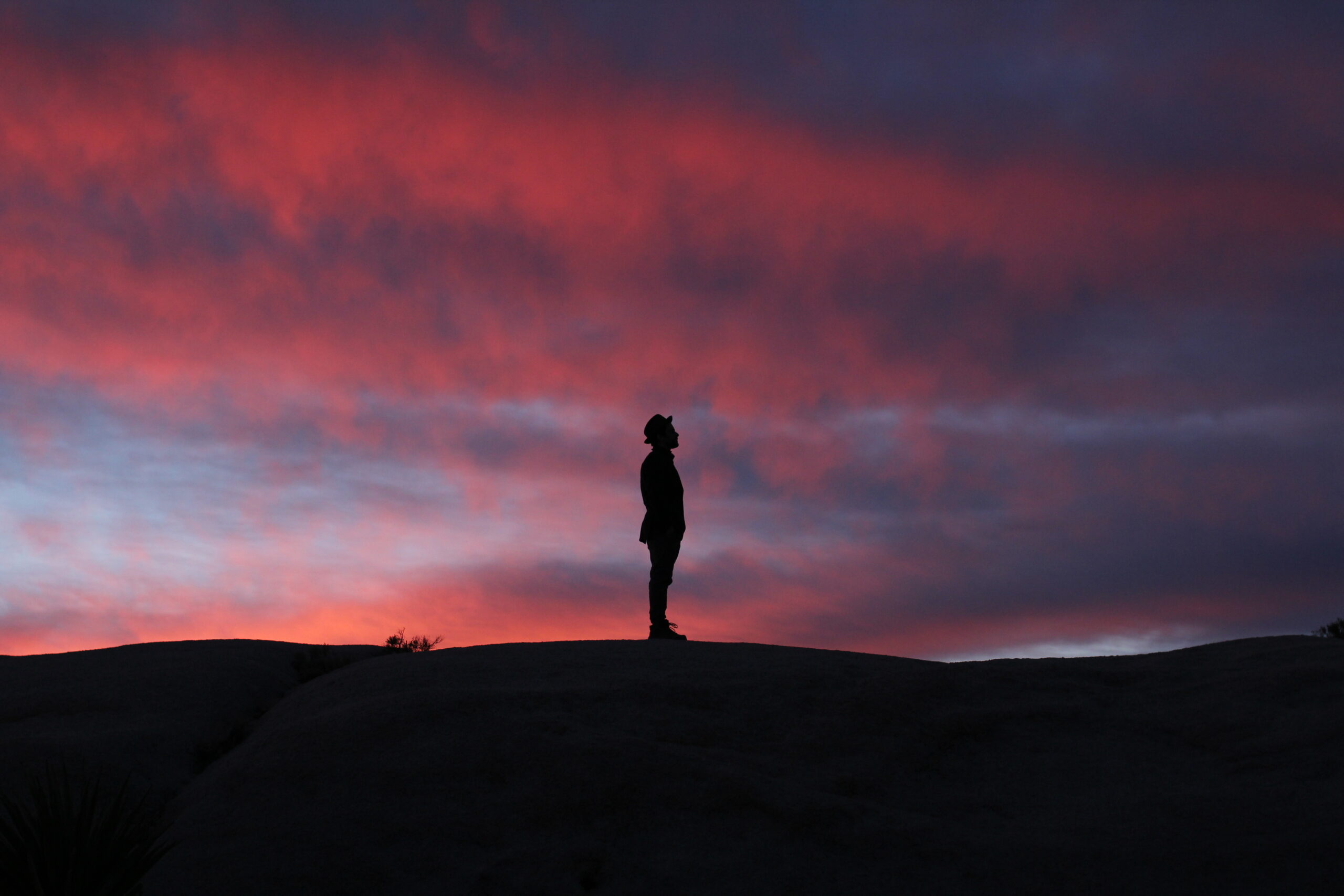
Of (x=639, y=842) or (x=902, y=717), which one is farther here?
(x=902, y=717)

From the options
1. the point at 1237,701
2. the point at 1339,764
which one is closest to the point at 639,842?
the point at 1339,764

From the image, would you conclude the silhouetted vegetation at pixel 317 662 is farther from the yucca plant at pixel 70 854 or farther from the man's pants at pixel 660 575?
the yucca plant at pixel 70 854

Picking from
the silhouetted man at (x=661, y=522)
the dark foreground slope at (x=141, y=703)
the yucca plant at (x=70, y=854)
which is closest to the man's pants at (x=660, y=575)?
the silhouetted man at (x=661, y=522)

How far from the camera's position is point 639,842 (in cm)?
668

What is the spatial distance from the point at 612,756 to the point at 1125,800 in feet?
12.2

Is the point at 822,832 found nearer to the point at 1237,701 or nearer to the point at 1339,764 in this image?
the point at 1339,764

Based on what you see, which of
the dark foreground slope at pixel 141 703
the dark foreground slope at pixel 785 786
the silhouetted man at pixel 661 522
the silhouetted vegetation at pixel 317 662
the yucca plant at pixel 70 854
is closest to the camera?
the yucca plant at pixel 70 854

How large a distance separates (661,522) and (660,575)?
2.77 feet

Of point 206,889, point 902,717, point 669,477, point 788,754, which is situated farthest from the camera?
point 669,477

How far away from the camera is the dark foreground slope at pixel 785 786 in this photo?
249 inches

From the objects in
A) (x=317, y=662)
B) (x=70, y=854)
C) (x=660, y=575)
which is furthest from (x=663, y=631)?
(x=70, y=854)

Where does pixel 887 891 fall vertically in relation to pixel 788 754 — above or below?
below

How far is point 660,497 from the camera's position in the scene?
1587 cm

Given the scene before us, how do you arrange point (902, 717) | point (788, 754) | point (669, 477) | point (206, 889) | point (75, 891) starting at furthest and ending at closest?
1. point (669, 477)
2. point (902, 717)
3. point (788, 754)
4. point (206, 889)
5. point (75, 891)
